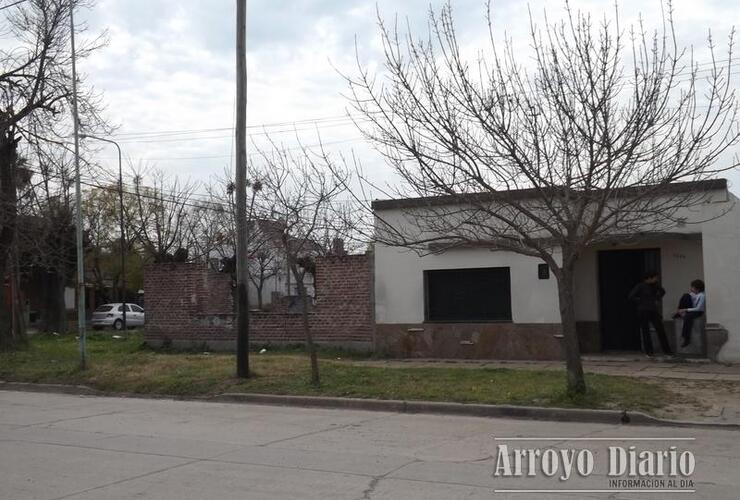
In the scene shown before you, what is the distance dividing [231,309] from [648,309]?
11.3 m

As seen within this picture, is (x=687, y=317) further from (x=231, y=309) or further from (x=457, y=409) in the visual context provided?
(x=231, y=309)

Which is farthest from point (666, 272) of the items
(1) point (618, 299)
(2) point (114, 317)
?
(2) point (114, 317)

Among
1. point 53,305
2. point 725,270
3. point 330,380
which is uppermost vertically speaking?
point 725,270

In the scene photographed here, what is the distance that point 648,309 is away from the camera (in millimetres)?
15961

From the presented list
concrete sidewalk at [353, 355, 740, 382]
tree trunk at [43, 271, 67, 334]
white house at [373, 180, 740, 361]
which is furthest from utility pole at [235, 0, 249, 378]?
tree trunk at [43, 271, 67, 334]

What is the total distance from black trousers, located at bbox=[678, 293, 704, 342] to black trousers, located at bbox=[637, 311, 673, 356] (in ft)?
1.32

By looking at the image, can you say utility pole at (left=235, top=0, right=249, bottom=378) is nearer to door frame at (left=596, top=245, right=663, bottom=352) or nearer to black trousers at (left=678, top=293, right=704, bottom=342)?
door frame at (left=596, top=245, right=663, bottom=352)

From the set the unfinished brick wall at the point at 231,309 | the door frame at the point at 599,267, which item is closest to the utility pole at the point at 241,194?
the unfinished brick wall at the point at 231,309

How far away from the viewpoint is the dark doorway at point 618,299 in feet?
57.5

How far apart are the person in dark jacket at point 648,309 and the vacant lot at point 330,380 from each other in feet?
9.84

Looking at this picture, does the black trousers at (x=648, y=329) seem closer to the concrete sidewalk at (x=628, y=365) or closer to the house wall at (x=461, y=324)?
the concrete sidewalk at (x=628, y=365)

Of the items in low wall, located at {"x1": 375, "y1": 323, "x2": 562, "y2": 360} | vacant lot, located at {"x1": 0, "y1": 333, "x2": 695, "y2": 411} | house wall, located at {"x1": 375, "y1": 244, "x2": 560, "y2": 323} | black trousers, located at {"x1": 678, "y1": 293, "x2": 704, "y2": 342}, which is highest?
house wall, located at {"x1": 375, "y1": 244, "x2": 560, "y2": 323}

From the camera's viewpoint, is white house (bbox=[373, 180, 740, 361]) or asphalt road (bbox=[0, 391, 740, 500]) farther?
white house (bbox=[373, 180, 740, 361])

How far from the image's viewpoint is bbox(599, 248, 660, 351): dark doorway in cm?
1753
